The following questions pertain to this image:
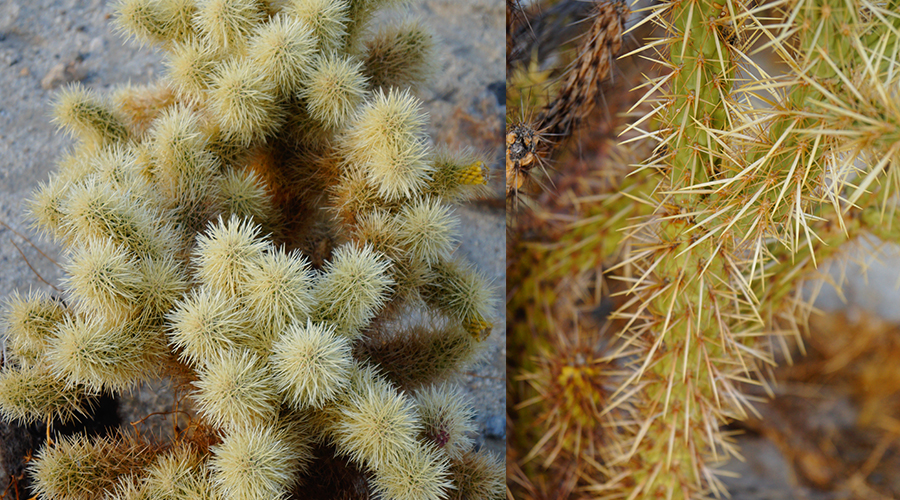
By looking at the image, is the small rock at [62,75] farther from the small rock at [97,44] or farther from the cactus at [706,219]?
the cactus at [706,219]

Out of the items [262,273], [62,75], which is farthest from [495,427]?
[62,75]

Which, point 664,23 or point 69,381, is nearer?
point 664,23

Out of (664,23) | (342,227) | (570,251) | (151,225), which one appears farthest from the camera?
(570,251)

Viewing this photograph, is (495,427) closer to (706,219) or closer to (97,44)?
(706,219)

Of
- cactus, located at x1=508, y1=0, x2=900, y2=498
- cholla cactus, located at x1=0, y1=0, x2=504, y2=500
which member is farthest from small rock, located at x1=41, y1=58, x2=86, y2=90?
cactus, located at x1=508, y1=0, x2=900, y2=498

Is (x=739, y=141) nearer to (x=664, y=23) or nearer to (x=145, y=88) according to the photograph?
(x=664, y=23)

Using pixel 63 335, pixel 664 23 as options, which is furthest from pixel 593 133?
pixel 63 335
